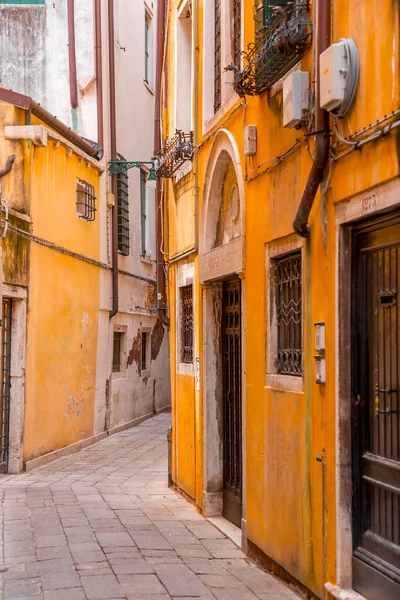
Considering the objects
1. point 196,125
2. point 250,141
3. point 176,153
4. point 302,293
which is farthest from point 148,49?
point 302,293

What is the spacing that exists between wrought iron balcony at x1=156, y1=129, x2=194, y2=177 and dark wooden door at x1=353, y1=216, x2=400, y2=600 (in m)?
5.20

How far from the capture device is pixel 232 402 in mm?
9031

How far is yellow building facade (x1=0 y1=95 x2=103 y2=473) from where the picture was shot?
41.2 ft

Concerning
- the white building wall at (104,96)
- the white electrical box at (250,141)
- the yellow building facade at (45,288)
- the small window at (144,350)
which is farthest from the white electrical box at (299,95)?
the small window at (144,350)

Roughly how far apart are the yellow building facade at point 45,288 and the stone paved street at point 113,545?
3.81 ft

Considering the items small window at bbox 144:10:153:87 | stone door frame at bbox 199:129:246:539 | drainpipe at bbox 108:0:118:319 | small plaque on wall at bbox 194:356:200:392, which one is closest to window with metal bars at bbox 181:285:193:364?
small plaque on wall at bbox 194:356:200:392

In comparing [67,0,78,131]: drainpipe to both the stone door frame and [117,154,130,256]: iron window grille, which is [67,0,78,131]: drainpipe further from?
the stone door frame

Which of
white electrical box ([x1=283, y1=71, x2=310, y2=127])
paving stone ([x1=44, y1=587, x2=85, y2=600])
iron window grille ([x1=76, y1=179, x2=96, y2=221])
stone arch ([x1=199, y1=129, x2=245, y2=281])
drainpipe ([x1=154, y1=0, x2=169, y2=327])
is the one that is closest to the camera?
white electrical box ([x1=283, y1=71, x2=310, y2=127])

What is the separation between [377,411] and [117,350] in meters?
13.8

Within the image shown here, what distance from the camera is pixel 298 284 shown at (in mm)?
6391

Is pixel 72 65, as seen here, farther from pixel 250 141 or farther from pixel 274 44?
pixel 274 44

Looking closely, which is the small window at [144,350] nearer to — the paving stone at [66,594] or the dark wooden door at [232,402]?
the dark wooden door at [232,402]

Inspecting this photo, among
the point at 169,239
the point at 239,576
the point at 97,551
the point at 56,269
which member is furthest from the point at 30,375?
the point at 239,576

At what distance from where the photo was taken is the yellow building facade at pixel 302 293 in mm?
4844
